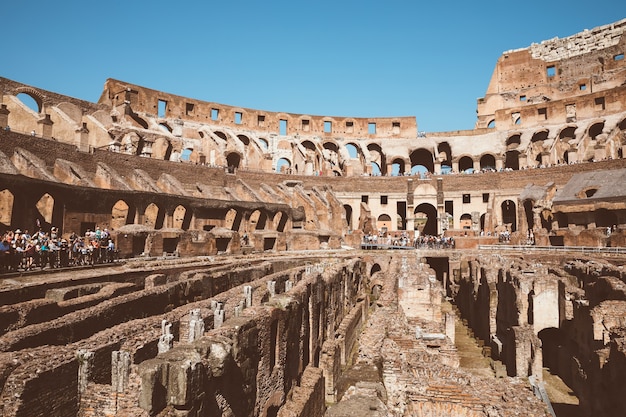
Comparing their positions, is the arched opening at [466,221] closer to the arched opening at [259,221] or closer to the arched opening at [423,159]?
the arched opening at [423,159]

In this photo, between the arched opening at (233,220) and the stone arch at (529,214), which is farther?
the stone arch at (529,214)

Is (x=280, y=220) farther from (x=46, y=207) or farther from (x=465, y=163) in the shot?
(x=465, y=163)

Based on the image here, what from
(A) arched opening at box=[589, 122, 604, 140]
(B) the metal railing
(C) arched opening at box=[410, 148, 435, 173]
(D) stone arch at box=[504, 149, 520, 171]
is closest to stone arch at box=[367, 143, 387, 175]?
(C) arched opening at box=[410, 148, 435, 173]

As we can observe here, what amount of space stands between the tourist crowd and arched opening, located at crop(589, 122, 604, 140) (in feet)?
157

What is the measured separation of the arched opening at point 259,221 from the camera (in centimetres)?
3575

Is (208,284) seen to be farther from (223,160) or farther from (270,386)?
(223,160)

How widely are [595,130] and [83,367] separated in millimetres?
53987

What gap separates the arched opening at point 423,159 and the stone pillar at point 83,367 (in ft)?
172

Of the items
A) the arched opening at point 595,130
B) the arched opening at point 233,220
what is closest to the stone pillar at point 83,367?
the arched opening at point 233,220

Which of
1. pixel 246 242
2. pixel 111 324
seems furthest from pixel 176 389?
pixel 246 242

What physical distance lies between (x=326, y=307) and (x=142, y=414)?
32.8 ft

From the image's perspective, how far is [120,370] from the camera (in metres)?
5.95

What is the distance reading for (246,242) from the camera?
30.1 m

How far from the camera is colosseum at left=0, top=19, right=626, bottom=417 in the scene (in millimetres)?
6176
